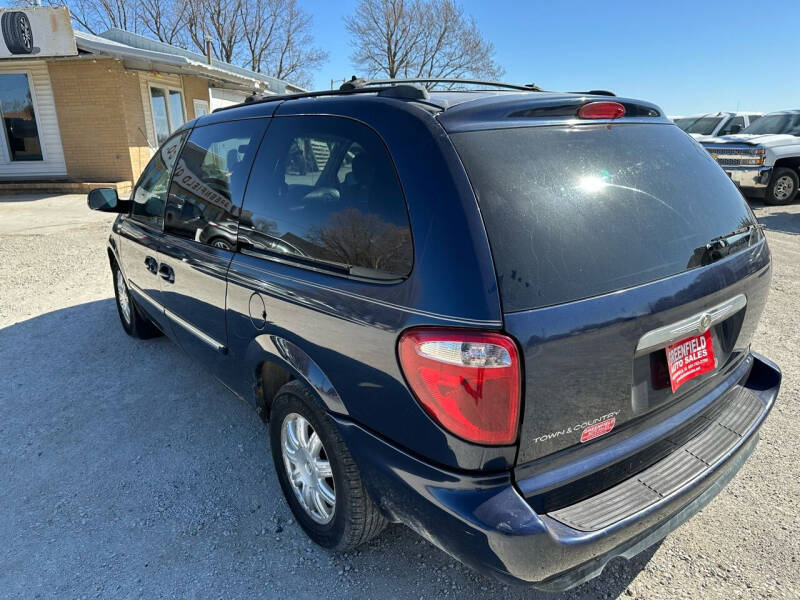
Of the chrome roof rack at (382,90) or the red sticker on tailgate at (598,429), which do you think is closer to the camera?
the red sticker on tailgate at (598,429)

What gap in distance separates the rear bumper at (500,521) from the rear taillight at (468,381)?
0.50 ft

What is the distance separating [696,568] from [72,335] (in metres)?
4.91

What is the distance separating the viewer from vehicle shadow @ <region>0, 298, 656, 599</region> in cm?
219

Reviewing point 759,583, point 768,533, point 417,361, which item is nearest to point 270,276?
point 417,361

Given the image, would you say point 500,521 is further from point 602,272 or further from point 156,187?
point 156,187

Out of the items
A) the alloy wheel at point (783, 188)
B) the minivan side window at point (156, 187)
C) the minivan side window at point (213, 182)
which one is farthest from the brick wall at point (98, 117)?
the alloy wheel at point (783, 188)

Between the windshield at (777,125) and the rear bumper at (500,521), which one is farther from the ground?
the windshield at (777,125)

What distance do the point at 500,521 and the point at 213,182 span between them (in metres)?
2.16

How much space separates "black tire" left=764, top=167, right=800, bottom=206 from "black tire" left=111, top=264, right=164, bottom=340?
13091 mm

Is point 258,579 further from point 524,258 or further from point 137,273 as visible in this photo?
point 137,273

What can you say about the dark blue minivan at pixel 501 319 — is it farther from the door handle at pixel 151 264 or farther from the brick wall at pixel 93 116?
the brick wall at pixel 93 116

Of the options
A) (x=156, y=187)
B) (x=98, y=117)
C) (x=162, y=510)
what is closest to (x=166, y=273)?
(x=156, y=187)

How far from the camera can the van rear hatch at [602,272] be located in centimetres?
156

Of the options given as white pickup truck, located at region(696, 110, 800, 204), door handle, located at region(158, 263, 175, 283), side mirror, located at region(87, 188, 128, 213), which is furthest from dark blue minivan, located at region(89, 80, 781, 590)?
white pickup truck, located at region(696, 110, 800, 204)
